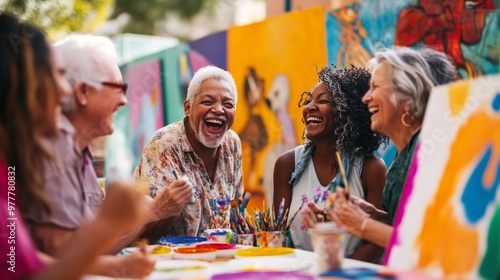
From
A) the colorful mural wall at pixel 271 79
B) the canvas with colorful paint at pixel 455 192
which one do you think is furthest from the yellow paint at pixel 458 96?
the colorful mural wall at pixel 271 79

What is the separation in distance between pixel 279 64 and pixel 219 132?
449 centimetres

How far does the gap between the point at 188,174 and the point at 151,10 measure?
20.2 meters

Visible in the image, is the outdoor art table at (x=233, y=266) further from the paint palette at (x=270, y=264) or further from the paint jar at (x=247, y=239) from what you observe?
the paint jar at (x=247, y=239)

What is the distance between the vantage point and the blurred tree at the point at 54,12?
10000 millimetres

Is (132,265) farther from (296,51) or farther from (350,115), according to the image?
(296,51)

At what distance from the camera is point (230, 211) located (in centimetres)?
337

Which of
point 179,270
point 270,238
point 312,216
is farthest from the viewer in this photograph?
point 270,238

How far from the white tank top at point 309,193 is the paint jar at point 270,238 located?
265 mm

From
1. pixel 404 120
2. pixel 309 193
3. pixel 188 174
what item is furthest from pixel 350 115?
pixel 188 174

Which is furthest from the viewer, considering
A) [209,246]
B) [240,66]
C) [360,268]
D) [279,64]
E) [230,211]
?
[240,66]

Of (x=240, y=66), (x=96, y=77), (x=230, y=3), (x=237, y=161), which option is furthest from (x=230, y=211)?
(x=230, y=3)

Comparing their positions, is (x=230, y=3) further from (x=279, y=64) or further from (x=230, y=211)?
(x=230, y=211)

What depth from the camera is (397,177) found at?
2758 millimetres

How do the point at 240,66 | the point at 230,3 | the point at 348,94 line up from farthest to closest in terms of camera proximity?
the point at 230,3
the point at 240,66
the point at 348,94
